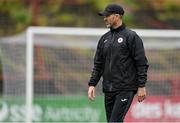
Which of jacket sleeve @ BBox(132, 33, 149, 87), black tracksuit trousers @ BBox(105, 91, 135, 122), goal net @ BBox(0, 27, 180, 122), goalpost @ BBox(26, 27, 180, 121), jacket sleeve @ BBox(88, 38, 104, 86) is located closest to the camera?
jacket sleeve @ BBox(132, 33, 149, 87)

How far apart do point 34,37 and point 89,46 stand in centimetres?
109

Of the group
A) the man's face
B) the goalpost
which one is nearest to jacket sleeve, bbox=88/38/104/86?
the man's face

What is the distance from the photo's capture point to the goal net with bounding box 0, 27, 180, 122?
52.6 ft

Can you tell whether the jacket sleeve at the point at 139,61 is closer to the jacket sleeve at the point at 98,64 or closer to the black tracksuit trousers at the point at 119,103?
the black tracksuit trousers at the point at 119,103

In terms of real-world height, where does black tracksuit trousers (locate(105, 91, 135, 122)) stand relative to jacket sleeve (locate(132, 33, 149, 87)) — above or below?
below

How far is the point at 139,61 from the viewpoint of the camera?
33.4 feet

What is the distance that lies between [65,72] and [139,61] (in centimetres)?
631

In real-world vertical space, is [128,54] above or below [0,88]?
above

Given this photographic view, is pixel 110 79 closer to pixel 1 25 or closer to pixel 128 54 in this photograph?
pixel 128 54

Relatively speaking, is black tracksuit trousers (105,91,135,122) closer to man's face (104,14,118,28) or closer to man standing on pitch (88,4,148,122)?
man standing on pitch (88,4,148,122)

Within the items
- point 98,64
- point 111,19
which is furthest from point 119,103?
point 111,19

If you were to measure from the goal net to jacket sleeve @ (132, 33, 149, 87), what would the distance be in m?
5.73

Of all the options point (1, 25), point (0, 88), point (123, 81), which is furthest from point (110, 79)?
point (1, 25)

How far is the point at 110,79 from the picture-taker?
10.3m
